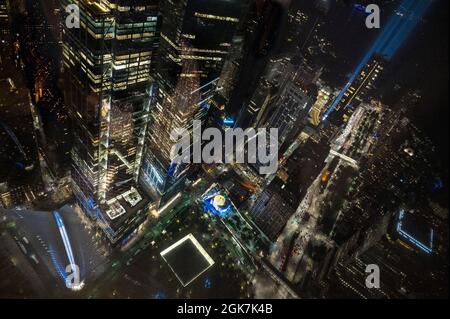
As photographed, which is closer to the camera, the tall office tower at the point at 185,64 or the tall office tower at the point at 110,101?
the tall office tower at the point at 110,101

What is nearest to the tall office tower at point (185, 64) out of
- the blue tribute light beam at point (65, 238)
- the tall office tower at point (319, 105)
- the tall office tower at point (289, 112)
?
the blue tribute light beam at point (65, 238)

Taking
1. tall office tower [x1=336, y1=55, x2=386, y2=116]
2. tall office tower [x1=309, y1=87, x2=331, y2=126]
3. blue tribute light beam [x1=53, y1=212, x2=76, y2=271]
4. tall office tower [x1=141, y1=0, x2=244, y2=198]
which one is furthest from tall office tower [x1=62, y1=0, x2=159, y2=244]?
tall office tower [x1=336, y1=55, x2=386, y2=116]

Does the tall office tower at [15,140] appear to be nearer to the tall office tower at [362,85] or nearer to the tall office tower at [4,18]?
the tall office tower at [4,18]

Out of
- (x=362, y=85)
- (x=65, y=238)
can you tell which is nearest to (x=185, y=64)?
(x=65, y=238)

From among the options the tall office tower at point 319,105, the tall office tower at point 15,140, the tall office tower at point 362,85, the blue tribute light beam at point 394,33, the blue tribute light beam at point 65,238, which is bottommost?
the blue tribute light beam at point 65,238

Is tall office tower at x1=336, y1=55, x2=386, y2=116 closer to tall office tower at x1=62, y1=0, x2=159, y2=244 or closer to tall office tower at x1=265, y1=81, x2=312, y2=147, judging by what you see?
tall office tower at x1=265, y1=81, x2=312, y2=147
